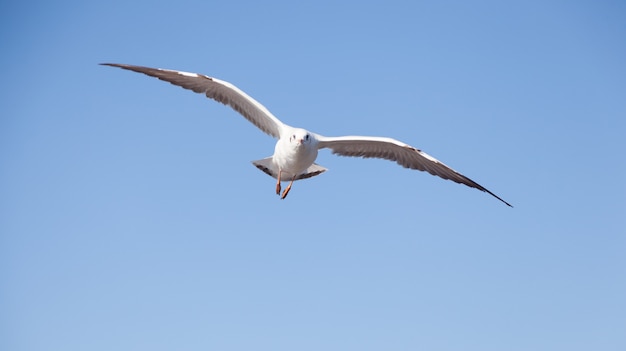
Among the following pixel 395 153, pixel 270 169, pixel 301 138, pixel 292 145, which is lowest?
pixel 270 169

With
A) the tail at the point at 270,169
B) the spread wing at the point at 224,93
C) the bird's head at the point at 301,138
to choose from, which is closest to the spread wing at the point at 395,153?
the tail at the point at 270,169

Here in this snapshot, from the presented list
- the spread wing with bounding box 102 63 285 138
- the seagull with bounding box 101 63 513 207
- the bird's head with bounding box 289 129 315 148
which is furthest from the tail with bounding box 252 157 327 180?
the bird's head with bounding box 289 129 315 148

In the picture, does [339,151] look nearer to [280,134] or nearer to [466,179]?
[280,134]

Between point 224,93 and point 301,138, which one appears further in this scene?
point 224,93

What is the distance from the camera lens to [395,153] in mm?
17375

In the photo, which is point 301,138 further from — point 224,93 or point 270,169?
point 224,93

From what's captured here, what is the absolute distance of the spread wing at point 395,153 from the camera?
1648cm

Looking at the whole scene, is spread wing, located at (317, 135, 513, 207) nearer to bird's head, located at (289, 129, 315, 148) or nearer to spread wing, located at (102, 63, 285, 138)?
bird's head, located at (289, 129, 315, 148)

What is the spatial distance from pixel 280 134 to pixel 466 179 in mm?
4653

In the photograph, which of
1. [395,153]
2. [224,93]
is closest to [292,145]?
[224,93]

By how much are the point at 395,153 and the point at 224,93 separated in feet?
14.3

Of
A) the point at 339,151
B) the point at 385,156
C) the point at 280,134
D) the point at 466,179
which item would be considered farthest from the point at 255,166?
the point at 466,179

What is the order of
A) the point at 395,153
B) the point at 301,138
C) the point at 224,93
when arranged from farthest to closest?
the point at 395,153, the point at 224,93, the point at 301,138

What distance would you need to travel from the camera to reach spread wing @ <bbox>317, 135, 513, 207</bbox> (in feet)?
54.1
